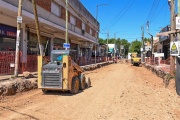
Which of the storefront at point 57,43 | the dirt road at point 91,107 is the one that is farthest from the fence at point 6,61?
the storefront at point 57,43

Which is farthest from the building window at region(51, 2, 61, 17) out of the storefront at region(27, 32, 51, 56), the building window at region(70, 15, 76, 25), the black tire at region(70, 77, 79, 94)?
the black tire at region(70, 77, 79, 94)

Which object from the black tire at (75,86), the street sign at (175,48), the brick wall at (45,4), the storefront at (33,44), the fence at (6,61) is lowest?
the black tire at (75,86)

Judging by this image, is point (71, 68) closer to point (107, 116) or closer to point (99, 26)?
point (107, 116)

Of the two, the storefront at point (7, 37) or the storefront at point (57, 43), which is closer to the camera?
the storefront at point (7, 37)

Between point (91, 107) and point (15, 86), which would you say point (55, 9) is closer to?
→ point (15, 86)

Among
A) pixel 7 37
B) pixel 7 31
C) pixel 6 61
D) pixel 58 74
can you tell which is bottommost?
pixel 58 74

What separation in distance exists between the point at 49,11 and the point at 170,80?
1375cm

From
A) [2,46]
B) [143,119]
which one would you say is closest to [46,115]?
[143,119]

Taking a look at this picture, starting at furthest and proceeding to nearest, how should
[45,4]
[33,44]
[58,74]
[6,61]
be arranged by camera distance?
1. [45,4]
2. [33,44]
3. [6,61]
4. [58,74]

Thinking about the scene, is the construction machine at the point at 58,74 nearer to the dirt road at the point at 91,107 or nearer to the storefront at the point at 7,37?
the dirt road at the point at 91,107

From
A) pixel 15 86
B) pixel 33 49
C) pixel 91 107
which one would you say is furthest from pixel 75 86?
pixel 33 49

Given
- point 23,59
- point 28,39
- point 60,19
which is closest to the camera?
point 23,59

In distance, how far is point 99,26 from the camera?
58.7 metres

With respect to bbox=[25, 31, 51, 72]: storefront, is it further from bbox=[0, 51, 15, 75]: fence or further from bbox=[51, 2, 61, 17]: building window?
bbox=[51, 2, 61, 17]: building window
